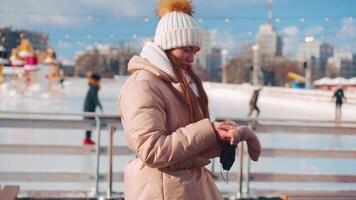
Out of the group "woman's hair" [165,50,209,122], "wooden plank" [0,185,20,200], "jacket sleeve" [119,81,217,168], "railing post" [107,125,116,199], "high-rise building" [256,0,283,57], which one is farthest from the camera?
"high-rise building" [256,0,283,57]

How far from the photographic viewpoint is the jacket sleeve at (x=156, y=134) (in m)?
1.32

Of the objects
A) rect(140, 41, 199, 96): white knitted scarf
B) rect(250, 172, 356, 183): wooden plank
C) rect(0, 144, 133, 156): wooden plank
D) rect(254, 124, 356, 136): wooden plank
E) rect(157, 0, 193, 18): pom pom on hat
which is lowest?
rect(250, 172, 356, 183): wooden plank

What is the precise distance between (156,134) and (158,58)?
0.25 meters

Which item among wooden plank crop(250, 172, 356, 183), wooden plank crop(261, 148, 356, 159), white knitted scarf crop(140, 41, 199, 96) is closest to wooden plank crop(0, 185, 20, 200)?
white knitted scarf crop(140, 41, 199, 96)

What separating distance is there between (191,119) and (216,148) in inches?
4.3

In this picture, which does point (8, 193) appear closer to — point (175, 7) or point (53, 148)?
point (53, 148)

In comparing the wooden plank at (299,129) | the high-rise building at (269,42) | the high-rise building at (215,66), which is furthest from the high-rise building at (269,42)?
the wooden plank at (299,129)

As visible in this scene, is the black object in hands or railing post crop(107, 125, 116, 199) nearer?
the black object in hands

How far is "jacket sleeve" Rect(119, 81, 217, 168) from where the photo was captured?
4.33 feet

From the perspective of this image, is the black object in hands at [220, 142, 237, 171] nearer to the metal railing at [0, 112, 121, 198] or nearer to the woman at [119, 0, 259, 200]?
the woman at [119, 0, 259, 200]

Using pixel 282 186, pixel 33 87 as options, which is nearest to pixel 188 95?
pixel 282 186

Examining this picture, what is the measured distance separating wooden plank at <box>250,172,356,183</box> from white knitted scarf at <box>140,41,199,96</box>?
2606mm

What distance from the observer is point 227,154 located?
142 cm

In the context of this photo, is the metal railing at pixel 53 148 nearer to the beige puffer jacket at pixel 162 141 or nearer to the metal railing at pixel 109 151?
the metal railing at pixel 109 151
